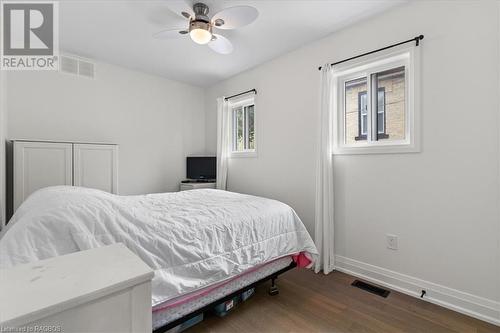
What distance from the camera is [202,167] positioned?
4.23m

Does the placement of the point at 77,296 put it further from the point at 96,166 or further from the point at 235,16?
the point at 96,166

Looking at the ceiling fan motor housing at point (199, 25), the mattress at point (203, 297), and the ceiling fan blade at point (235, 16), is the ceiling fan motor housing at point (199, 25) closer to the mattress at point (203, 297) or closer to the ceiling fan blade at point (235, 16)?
the ceiling fan blade at point (235, 16)

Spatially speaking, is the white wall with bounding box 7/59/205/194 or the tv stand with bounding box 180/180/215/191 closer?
the white wall with bounding box 7/59/205/194

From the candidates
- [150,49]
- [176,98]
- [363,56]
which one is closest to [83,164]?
[150,49]

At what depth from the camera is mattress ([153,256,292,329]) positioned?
1.29m

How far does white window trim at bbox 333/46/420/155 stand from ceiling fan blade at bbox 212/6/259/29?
3.86 ft

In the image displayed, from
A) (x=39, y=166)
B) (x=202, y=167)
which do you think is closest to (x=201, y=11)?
(x=39, y=166)

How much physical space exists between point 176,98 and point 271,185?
2.36 m

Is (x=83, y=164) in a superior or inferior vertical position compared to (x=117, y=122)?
inferior

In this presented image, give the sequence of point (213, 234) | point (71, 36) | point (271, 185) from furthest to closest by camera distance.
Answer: point (271, 185)
point (71, 36)
point (213, 234)

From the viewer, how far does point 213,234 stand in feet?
5.21

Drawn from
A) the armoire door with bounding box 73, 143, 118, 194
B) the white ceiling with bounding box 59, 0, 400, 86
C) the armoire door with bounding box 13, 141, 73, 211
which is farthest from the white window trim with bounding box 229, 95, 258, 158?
the armoire door with bounding box 13, 141, 73, 211

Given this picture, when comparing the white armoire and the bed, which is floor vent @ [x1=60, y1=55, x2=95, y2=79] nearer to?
the white armoire

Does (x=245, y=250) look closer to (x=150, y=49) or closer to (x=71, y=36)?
(x=150, y=49)
